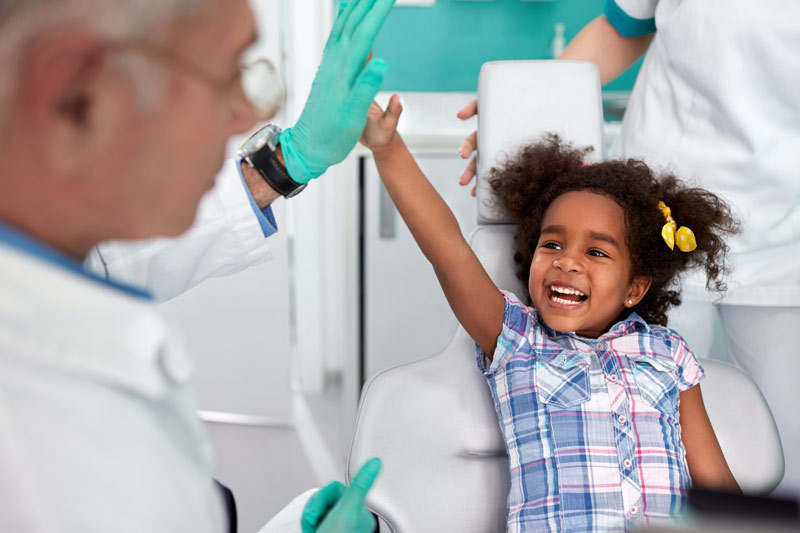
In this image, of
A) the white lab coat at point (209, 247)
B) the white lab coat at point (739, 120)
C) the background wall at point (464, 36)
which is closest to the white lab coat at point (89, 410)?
the white lab coat at point (209, 247)

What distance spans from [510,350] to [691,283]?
387 millimetres

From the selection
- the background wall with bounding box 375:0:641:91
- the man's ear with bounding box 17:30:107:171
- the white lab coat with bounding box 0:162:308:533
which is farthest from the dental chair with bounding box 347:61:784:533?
the background wall with bounding box 375:0:641:91

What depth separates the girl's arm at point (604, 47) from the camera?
4.61ft

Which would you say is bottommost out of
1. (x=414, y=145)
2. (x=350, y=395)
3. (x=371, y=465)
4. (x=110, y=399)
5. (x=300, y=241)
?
(x=350, y=395)

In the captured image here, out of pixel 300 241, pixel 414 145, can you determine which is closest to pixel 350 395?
pixel 300 241

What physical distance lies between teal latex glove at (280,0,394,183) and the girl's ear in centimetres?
55

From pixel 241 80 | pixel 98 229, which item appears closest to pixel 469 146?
pixel 241 80

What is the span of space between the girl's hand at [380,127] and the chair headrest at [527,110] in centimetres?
24

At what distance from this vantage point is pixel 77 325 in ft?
1.57

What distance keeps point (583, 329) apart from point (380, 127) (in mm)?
458

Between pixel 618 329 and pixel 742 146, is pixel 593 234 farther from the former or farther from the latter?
pixel 742 146

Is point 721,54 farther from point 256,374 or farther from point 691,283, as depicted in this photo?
point 256,374

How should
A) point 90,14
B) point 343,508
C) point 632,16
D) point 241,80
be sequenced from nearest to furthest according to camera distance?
point 90,14
point 241,80
point 343,508
point 632,16

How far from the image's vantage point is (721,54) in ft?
3.90
